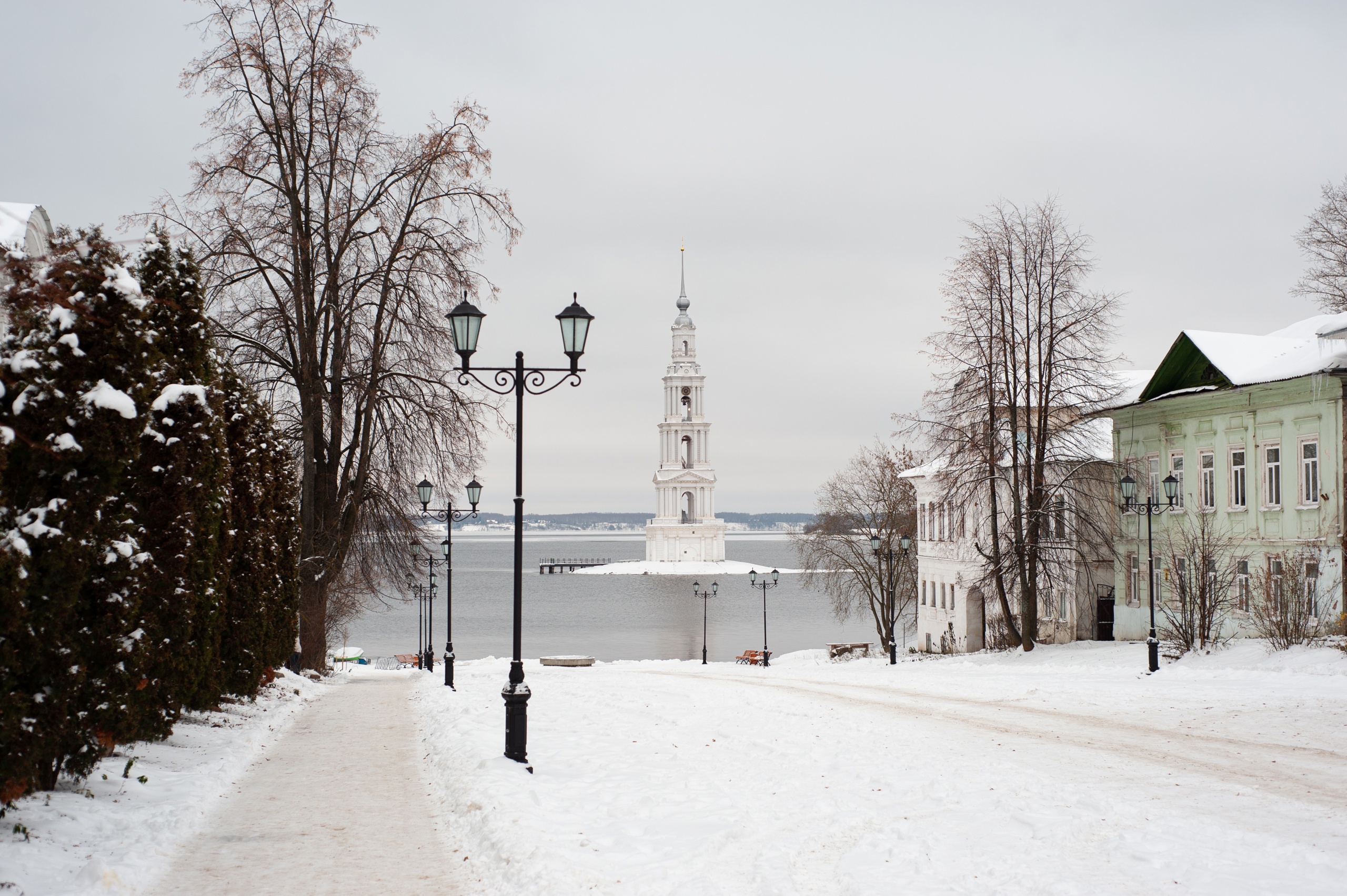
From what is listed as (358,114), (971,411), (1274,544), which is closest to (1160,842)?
(358,114)

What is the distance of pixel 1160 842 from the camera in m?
8.77

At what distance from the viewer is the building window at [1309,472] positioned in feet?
90.5

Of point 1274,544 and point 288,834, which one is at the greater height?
point 1274,544

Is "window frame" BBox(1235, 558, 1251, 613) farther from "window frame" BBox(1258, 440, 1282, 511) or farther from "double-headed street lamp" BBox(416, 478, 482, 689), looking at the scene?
"double-headed street lamp" BBox(416, 478, 482, 689)

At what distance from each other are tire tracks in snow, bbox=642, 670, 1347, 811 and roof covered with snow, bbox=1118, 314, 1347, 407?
14474 millimetres

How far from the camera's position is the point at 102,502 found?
951cm

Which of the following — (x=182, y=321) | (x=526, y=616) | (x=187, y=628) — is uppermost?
(x=182, y=321)

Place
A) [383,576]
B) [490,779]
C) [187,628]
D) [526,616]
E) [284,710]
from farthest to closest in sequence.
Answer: [526,616] → [383,576] → [284,710] → [187,628] → [490,779]

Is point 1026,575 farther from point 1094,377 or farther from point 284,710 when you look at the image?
point 284,710

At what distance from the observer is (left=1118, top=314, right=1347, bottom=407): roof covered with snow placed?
1075 inches

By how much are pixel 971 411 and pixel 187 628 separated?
2589cm

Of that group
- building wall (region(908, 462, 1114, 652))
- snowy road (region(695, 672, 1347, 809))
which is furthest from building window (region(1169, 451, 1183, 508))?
snowy road (region(695, 672, 1347, 809))

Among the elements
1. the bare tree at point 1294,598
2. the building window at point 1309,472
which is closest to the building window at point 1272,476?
the building window at point 1309,472

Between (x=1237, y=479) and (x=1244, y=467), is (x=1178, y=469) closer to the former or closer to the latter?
(x=1237, y=479)
